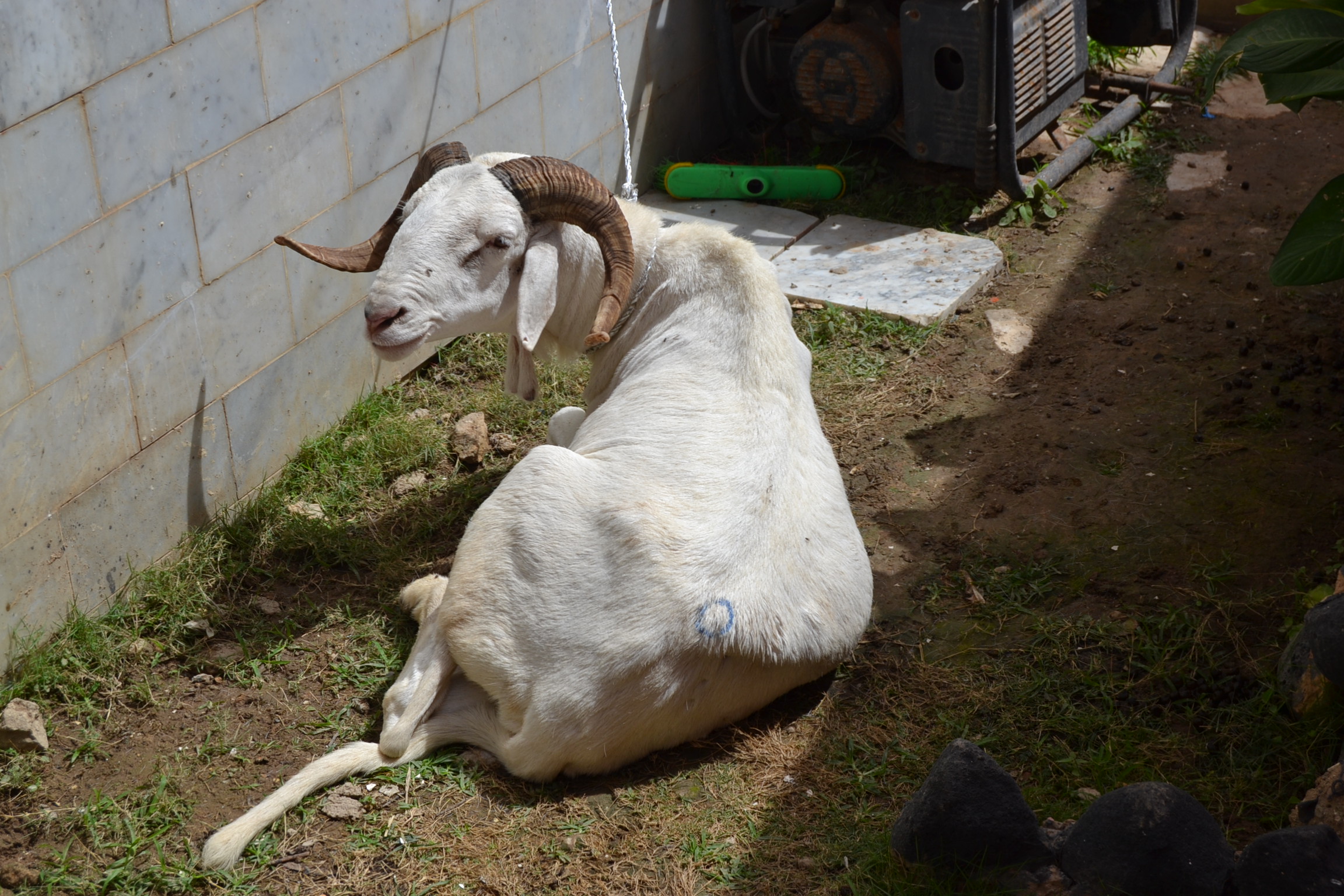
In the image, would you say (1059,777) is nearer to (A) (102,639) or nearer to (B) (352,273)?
(A) (102,639)

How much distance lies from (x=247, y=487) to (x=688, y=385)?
2.11 m

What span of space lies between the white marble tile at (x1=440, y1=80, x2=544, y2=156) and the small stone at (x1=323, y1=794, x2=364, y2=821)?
335 centimetres

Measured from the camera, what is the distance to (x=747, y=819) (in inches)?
146

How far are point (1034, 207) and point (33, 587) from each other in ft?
19.0

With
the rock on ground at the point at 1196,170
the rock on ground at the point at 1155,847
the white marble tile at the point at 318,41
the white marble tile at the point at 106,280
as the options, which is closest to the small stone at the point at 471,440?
the white marble tile at the point at 106,280

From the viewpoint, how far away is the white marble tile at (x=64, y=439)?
13.6 feet

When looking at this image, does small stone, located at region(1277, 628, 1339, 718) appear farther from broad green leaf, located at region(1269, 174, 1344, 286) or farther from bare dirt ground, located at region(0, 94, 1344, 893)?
broad green leaf, located at region(1269, 174, 1344, 286)

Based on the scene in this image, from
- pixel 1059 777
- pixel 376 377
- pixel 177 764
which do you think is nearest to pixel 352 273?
pixel 376 377

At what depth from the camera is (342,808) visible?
Answer: 3.73 metres

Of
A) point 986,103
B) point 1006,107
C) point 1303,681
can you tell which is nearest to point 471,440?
point 1303,681

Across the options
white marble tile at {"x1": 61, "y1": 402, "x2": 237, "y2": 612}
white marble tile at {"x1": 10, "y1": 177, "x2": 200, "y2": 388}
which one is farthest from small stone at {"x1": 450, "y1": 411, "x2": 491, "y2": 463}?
white marble tile at {"x1": 10, "y1": 177, "x2": 200, "y2": 388}

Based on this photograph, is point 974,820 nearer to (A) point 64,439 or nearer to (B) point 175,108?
(A) point 64,439

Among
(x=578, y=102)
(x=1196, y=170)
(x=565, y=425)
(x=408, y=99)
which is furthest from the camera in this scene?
(x=1196, y=170)

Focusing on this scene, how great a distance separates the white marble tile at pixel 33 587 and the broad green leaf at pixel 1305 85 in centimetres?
475
